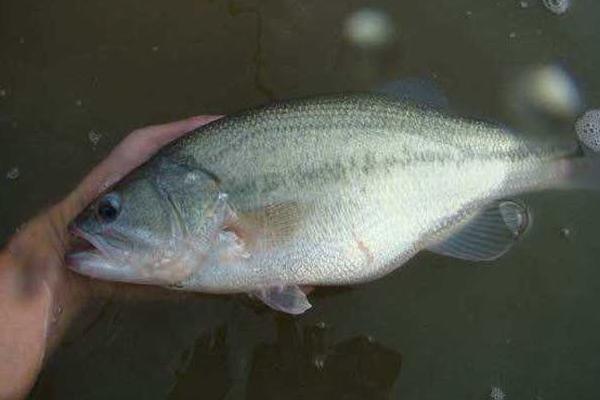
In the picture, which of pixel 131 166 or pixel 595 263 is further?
pixel 595 263

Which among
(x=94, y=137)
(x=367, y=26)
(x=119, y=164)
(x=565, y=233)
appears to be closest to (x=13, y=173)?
(x=94, y=137)

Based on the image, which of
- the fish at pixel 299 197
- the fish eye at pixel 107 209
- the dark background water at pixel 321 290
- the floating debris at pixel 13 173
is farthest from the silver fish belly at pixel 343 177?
the floating debris at pixel 13 173

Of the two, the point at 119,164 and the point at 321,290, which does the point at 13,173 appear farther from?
the point at 321,290

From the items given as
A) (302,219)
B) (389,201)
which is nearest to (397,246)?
(389,201)

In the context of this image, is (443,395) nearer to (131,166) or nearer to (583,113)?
(583,113)

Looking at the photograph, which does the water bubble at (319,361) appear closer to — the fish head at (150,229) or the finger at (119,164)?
the fish head at (150,229)

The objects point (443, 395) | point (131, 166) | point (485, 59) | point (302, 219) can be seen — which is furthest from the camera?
point (485, 59)

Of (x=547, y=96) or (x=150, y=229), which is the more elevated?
(x=150, y=229)
